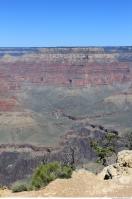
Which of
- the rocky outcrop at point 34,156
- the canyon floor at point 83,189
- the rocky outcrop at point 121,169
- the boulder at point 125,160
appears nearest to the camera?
the canyon floor at point 83,189

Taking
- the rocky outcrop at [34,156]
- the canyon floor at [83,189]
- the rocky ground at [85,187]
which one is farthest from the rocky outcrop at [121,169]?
the rocky outcrop at [34,156]

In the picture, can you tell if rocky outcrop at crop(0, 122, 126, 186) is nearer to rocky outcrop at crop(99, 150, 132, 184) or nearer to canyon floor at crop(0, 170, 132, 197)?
rocky outcrop at crop(99, 150, 132, 184)

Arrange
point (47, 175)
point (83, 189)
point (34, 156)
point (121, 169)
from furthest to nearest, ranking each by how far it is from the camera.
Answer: point (34, 156), point (47, 175), point (121, 169), point (83, 189)

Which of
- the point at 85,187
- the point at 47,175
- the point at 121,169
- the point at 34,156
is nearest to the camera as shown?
the point at 85,187

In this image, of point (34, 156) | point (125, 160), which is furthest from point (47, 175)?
point (34, 156)

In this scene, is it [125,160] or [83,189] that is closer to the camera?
[83,189]

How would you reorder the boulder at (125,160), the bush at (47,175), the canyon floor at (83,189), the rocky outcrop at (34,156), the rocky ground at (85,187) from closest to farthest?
the canyon floor at (83,189)
the rocky ground at (85,187)
the bush at (47,175)
the boulder at (125,160)
the rocky outcrop at (34,156)

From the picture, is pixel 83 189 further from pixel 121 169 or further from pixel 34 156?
pixel 34 156

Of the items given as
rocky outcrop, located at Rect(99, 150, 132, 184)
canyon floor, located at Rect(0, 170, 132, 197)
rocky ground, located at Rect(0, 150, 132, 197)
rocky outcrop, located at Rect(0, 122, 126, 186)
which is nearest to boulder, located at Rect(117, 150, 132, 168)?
rocky outcrop, located at Rect(99, 150, 132, 184)

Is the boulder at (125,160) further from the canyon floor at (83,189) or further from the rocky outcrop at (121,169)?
the canyon floor at (83,189)

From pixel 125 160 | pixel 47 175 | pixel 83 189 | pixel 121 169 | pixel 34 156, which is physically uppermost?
pixel 125 160
